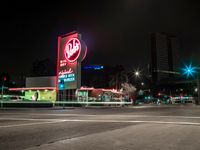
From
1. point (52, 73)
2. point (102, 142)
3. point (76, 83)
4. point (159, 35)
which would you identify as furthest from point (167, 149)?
point (52, 73)

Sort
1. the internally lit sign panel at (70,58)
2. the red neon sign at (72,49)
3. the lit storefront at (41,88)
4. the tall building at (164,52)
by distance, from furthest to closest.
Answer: the tall building at (164,52) → the lit storefront at (41,88) → the red neon sign at (72,49) → the internally lit sign panel at (70,58)

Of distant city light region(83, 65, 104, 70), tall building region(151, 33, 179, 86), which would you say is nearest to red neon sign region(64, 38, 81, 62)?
tall building region(151, 33, 179, 86)

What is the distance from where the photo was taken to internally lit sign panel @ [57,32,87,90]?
46250mm

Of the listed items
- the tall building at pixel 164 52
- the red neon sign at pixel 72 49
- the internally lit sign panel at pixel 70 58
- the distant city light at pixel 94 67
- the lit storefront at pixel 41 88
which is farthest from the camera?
the distant city light at pixel 94 67

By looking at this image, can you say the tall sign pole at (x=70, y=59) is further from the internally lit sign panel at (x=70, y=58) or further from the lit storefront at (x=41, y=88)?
the lit storefront at (x=41, y=88)

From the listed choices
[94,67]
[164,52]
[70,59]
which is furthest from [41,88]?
[94,67]

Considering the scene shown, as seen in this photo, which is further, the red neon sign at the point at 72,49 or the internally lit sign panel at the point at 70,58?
the red neon sign at the point at 72,49

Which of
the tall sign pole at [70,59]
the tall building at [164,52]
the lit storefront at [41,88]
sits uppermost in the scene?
the tall building at [164,52]

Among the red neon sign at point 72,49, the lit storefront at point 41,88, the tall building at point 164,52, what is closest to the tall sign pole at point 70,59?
the red neon sign at point 72,49

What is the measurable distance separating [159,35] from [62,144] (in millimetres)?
A: 90153

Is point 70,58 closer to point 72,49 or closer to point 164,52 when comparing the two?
point 72,49

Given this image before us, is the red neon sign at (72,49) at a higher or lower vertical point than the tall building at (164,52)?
lower

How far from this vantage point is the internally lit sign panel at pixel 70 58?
4625 centimetres

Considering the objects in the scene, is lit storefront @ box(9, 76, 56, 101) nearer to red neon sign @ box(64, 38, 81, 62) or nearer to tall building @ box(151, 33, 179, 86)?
red neon sign @ box(64, 38, 81, 62)
